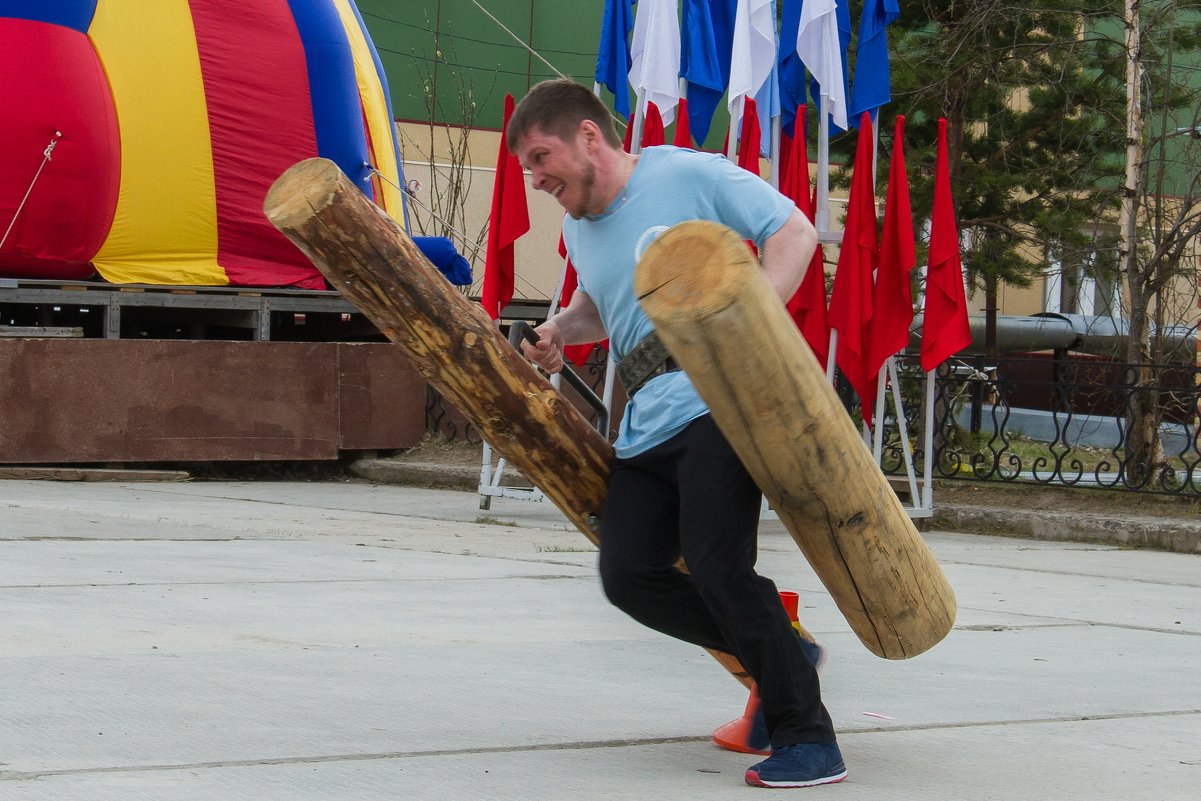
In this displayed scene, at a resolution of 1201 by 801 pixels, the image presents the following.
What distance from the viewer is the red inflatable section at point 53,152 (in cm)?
1424

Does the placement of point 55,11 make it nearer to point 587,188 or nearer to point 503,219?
point 503,219

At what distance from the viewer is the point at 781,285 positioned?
141 inches

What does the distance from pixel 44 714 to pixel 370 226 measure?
151 centimetres

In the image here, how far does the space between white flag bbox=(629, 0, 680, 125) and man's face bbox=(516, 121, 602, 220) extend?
660 centimetres

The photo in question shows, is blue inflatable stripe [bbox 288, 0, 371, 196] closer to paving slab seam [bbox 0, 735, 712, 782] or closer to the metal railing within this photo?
the metal railing

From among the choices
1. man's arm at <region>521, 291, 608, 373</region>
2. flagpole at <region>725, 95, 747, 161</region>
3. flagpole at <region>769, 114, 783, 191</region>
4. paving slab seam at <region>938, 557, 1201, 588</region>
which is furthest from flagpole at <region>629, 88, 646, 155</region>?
man's arm at <region>521, 291, 608, 373</region>

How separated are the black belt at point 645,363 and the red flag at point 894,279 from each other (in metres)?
6.58

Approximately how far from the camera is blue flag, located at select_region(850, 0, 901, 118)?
10.4 m

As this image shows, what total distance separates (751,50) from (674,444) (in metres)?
7.09

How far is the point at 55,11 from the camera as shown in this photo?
14.6 metres

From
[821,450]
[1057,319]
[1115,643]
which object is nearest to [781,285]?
[821,450]

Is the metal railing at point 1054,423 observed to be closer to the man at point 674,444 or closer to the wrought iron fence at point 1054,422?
the wrought iron fence at point 1054,422

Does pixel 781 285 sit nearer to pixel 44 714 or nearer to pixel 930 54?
pixel 44 714

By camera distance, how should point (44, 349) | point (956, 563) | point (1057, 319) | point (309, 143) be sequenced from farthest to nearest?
point (1057, 319), point (309, 143), point (44, 349), point (956, 563)
